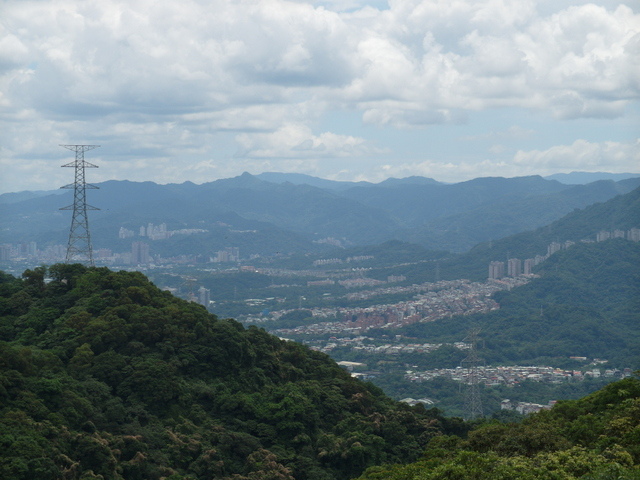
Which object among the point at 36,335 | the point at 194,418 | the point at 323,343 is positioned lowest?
the point at 323,343

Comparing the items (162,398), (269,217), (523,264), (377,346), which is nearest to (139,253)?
(523,264)

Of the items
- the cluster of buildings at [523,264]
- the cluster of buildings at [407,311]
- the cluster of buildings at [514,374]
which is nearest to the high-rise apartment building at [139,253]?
the cluster of buildings at [407,311]

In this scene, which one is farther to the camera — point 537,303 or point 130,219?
point 130,219

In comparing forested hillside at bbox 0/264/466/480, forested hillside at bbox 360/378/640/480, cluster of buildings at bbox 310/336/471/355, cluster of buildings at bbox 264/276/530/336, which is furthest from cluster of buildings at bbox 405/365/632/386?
forested hillside at bbox 360/378/640/480

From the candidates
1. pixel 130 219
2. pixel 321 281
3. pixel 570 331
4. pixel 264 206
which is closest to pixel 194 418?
pixel 570 331

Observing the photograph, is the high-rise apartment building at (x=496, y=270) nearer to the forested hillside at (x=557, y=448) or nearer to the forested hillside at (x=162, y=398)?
the forested hillside at (x=162, y=398)

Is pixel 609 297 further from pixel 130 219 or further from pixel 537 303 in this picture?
pixel 130 219
